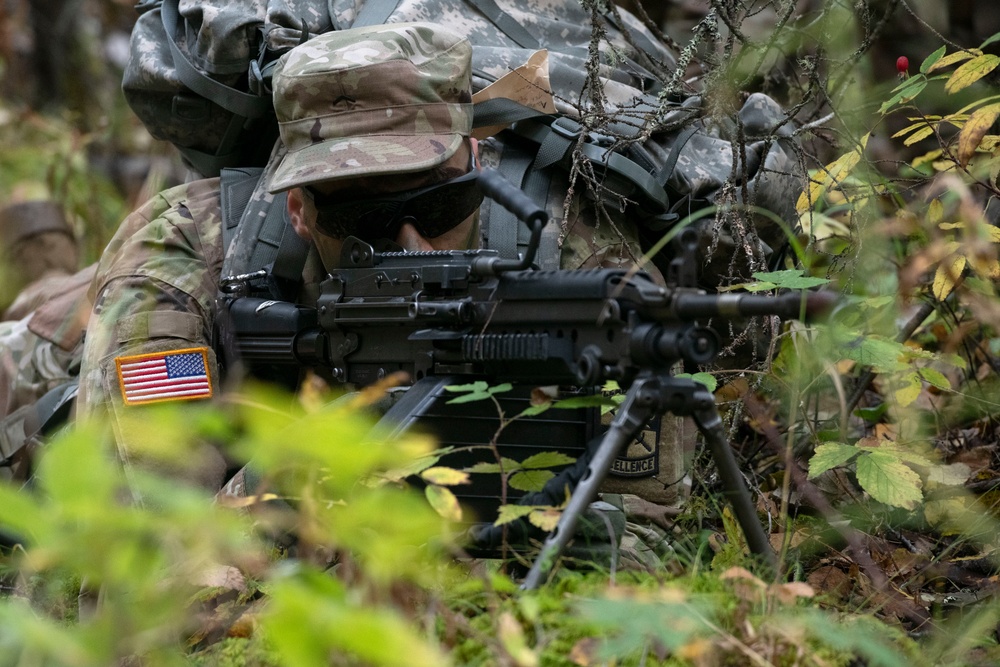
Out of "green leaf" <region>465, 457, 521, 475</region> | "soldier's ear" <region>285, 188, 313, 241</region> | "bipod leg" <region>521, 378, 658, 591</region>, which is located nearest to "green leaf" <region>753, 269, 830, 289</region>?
"bipod leg" <region>521, 378, 658, 591</region>

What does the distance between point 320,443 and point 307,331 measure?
1.95m

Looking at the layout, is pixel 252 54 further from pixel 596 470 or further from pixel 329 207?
pixel 596 470

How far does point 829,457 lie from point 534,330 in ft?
3.15

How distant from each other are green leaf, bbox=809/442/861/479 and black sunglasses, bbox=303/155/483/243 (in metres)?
1.18

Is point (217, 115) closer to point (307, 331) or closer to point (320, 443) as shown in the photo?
point (307, 331)

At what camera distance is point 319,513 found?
1794 mm

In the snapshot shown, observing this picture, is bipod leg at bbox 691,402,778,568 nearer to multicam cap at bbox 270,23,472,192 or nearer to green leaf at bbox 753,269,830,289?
green leaf at bbox 753,269,830,289

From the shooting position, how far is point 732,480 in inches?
92.7

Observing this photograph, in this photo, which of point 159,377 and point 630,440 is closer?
point 630,440

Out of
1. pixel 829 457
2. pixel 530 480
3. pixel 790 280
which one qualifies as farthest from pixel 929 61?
pixel 530 480

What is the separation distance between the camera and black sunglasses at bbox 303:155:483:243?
3.18 meters

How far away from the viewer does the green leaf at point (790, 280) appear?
9.45 feet

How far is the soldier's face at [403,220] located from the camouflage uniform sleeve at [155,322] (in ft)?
1.48

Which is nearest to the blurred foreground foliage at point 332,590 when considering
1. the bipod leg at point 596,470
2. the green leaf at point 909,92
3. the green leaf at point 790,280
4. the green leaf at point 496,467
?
the bipod leg at point 596,470
